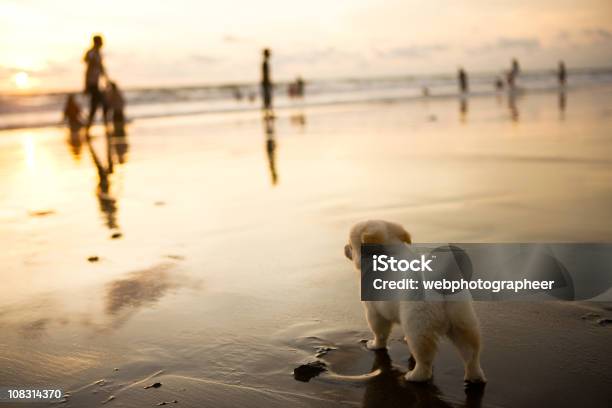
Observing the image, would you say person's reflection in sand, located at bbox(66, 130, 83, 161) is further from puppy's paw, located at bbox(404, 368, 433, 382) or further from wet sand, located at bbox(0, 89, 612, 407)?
puppy's paw, located at bbox(404, 368, 433, 382)

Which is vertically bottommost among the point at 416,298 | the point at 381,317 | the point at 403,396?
the point at 403,396

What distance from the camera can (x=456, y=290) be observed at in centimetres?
287

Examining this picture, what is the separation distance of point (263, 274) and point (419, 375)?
2113 millimetres

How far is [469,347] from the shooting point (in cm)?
296

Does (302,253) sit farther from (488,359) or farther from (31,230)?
(31,230)

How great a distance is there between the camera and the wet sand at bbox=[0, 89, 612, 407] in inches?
124

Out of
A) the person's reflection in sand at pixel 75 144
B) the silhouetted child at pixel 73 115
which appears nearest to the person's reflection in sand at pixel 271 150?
the person's reflection in sand at pixel 75 144

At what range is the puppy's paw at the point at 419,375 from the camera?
9.98 feet

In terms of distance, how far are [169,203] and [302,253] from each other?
3.04 m

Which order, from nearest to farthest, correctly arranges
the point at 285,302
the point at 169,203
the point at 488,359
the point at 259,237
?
1. the point at 488,359
2. the point at 285,302
3. the point at 259,237
4. the point at 169,203

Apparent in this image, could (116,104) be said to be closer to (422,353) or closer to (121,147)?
(121,147)

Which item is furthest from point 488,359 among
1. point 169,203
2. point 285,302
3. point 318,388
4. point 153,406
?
point 169,203

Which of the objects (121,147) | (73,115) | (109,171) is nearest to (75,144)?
(121,147)

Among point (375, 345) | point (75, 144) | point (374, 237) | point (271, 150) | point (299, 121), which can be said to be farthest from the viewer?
point (299, 121)
